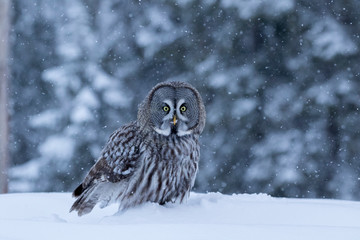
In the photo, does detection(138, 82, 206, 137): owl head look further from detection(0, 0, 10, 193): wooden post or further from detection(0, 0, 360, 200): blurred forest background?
detection(0, 0, 10, 193): wooden post

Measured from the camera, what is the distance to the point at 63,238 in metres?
1.87

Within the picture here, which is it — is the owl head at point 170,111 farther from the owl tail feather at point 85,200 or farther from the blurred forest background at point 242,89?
the blurred forest background at point 242,89

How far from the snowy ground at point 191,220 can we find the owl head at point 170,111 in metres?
0.49

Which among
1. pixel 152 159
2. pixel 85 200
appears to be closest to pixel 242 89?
pixel 152 159

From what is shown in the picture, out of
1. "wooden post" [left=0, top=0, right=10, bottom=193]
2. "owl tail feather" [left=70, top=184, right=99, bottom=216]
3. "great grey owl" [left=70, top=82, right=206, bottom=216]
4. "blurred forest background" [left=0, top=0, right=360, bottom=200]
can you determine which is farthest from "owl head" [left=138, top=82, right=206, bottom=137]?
"wooden post" [left=0, top=0, right=10, bottom=193]

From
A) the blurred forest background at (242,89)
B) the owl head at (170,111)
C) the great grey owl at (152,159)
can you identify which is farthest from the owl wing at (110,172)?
the blurred forest background at (242,89)

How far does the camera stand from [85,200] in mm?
3303

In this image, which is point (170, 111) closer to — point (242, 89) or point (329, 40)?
point (242, 89)

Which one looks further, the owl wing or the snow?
the snow

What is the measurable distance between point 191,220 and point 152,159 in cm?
84

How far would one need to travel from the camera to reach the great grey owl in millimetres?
3297

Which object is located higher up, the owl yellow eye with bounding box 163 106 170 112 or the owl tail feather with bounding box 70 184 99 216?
the owl yellow eye with bounding box 163 106 170 112

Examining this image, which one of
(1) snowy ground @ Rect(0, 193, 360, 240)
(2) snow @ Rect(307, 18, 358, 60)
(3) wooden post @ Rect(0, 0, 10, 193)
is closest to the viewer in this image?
(1) snowy ground @ Rect(0, 193, 360, 240)

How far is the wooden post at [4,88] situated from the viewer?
24.9 feet
